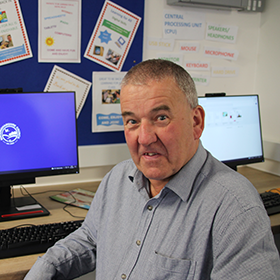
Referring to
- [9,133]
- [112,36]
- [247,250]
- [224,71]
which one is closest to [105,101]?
[112,36]

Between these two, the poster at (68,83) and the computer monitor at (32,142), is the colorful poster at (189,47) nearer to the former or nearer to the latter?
the poster at (68,83)

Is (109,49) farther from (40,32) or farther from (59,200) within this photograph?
(59,200)

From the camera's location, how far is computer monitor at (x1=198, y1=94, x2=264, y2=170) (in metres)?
1.83

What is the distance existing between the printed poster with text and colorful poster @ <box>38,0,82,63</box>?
9 cm

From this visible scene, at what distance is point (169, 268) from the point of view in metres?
0.89

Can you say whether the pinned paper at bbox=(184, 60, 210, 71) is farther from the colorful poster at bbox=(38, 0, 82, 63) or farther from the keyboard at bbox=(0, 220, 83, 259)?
the keyboard at bbox=(0, 220, 83, 259)

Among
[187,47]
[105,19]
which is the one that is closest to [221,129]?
[187,47]

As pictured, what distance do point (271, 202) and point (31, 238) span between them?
115cm

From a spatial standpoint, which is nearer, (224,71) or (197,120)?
(197,120)

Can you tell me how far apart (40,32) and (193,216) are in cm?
131

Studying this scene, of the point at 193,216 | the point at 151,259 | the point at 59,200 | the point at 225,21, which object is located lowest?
the point at 59,200

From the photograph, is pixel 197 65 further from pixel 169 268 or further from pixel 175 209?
pixel 169 268

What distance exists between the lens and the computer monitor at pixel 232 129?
1.83 meters

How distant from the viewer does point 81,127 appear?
1.91 meters
